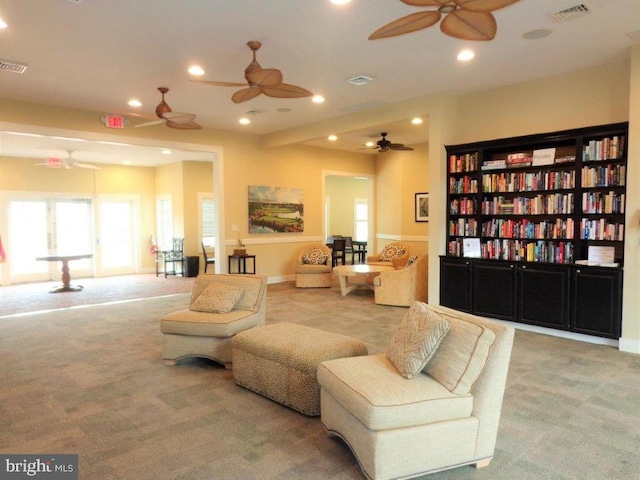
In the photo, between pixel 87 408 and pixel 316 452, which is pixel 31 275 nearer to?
pixel 87 408

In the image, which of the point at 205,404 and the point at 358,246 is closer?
the point at 205,404

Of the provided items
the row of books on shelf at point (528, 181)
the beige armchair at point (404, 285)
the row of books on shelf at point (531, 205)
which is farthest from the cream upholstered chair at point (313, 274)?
the row of books on shelf at point (528, 181)

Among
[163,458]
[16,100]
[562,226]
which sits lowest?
[163,458]

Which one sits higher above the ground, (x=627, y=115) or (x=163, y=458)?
(x=627, y=115)

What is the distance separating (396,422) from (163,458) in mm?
1388

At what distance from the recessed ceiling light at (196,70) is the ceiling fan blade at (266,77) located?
1175 millimetres

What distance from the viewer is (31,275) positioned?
34.6 feet

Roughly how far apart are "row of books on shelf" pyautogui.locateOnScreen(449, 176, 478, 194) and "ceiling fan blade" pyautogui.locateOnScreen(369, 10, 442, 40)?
3273 mm

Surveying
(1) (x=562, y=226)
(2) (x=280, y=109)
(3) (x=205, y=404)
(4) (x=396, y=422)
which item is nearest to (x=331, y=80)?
(2) (x=280, y=109)

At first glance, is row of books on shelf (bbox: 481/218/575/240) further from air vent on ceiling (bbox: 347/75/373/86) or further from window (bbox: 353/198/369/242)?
window (bbox: 353/198/369/242)

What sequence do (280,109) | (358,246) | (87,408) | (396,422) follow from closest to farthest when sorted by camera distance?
(396,422) → (87,408) → (280,109) → (358,246)

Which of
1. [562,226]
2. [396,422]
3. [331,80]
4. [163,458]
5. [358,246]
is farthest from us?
[358,246]

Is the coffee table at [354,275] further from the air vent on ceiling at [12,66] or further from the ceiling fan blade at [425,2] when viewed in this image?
the air vent on ceiling at [12,66]

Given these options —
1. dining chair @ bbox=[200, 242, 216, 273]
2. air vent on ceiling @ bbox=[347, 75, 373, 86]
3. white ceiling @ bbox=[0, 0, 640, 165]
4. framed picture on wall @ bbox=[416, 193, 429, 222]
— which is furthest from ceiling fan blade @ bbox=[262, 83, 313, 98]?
dining chair @ bbox=[200, 242, 216, 273]
